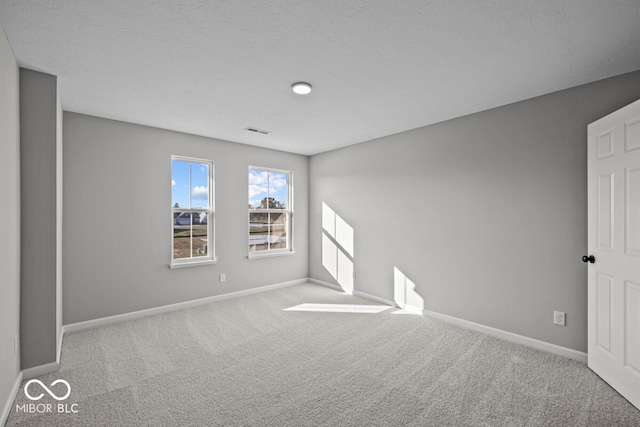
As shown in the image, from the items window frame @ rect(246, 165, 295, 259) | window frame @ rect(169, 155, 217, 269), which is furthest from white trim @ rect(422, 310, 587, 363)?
window frame @ rect(169, 155, 217, 269)

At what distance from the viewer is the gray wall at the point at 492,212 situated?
276cm

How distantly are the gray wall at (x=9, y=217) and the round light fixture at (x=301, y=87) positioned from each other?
1.95 m

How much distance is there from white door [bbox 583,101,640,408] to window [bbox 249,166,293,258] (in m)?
4.18

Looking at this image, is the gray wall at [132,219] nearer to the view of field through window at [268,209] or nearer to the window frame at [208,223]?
the window frame at [208,223]

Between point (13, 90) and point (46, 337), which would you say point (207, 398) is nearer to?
point (46, 337)

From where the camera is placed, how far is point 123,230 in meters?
3.77

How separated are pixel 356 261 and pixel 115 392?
135 inches

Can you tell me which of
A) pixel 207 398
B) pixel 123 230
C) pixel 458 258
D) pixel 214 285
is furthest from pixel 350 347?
pixel 123 230

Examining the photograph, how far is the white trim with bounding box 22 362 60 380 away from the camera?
2.44 m

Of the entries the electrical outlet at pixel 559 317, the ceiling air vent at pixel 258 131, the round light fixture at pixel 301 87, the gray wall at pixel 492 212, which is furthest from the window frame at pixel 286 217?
the electrical outlet at pixel 559 317

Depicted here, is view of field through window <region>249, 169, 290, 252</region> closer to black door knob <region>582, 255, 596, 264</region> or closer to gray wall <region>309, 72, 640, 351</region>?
gray wall <region>309, 72, 640, 351</region>

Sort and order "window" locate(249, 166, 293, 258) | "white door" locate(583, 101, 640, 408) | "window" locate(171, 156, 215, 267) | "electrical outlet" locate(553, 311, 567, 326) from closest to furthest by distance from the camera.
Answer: "white door" locate(583, 101, 640, 408), "electrical outlet" locate(553, 311, 567, 326), "window" locate(171, 156, 215, 267), "window" locate(249, 166, 293, 258)

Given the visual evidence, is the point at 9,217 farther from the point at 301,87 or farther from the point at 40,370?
the point at 301,87

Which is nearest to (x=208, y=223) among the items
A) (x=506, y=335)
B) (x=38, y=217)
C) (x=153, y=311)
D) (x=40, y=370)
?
(x=153, y=311)
